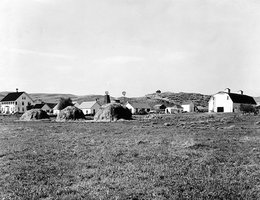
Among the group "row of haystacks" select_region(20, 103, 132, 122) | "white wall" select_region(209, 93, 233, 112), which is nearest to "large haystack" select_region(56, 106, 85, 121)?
"row of haystacks" select_region(20, 103, 132, 122)

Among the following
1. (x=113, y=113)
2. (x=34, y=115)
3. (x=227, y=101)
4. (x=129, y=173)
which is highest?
(x=227, y=101)

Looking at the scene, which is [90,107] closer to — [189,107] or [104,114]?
[189,107]

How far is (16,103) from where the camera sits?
128125 millimetres

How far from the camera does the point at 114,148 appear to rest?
1661 centimetres

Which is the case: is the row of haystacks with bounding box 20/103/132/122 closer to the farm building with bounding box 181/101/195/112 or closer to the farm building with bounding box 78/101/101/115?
the farm building with bounding box 78/101/101/115

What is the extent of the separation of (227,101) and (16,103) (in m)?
88.7

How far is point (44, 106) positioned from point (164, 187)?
13370 centimetres

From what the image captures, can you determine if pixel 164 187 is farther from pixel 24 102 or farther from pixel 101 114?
pixel 24 102

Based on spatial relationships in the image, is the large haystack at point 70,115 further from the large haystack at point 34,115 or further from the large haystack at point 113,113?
the large haystack at point 34,115

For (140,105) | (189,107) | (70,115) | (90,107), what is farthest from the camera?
(140,105)

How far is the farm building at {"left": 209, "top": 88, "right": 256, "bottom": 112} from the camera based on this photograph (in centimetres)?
8006

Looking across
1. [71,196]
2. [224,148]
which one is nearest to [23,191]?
[71,196]

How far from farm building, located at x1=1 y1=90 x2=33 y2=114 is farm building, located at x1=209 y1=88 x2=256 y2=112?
8175cm

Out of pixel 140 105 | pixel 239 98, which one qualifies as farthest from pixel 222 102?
pixel 140 105
